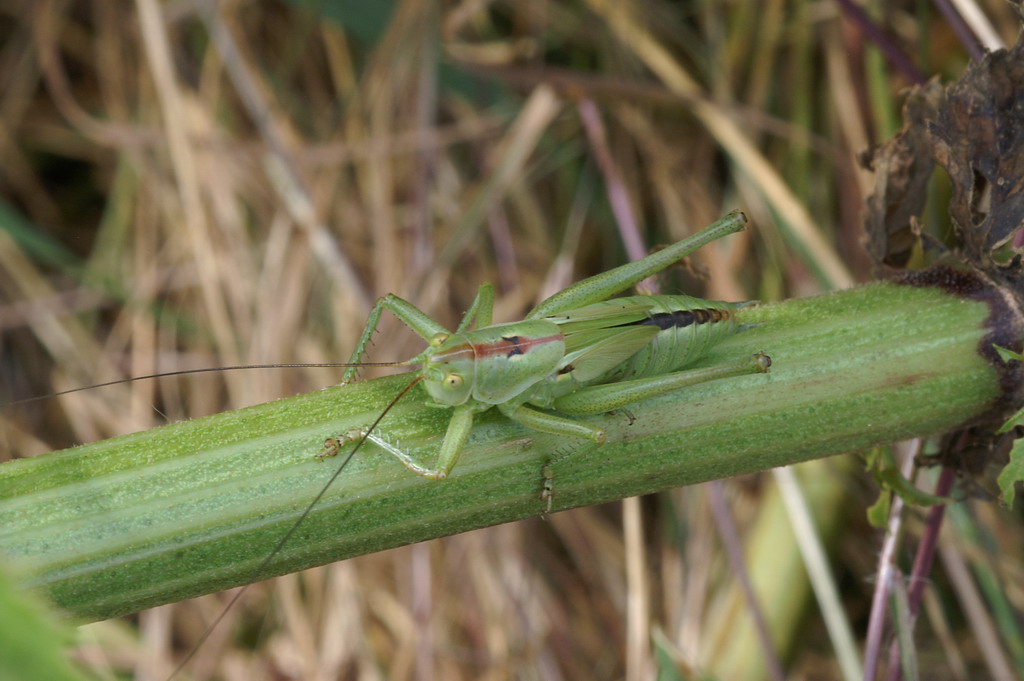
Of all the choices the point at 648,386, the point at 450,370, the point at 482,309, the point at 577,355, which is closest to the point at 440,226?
the point at 482,309

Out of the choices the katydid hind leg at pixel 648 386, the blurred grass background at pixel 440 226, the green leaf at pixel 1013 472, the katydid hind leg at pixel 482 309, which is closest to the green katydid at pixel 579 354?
the katydid hind leg at pixel 648 386

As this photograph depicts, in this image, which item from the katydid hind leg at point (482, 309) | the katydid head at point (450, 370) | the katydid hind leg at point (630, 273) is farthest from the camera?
the katydid hind leg at point (482, 309)

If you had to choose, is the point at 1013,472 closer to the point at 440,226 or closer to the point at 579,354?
the point at 579,354

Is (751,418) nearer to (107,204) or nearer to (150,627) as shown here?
(150,627)

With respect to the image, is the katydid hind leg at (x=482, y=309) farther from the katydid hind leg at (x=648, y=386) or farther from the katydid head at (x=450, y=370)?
the katydid hind leg at (x=648, y=386)

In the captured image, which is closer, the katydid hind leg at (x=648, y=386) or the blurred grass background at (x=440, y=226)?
the katydid hind leg at (x=648, y=386)

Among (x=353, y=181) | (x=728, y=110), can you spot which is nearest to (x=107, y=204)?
Result: (x=353, y=181)

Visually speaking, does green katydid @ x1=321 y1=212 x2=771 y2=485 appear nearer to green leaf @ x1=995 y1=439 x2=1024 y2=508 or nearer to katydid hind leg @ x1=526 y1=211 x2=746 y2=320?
katydid hind leg @ x1=526 y1=211 x2=746 y2=320
